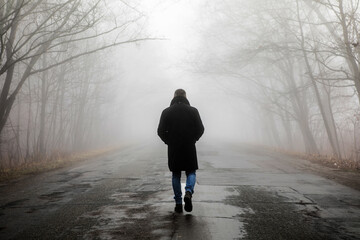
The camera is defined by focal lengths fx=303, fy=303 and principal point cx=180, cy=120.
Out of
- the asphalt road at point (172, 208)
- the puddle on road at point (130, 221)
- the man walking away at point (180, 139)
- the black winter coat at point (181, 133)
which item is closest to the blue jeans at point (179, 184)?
the man walking away at point (180, 139)

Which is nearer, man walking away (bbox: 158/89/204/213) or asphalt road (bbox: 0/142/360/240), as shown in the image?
asphalt road (bbox: 0/142/360/240)

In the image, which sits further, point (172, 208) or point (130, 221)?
point (172, 208)

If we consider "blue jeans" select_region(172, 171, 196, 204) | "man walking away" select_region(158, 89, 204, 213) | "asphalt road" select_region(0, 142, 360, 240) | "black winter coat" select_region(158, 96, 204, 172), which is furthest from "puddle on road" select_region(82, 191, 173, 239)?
"black winter coat" select_region(158, 96, 204, 172)

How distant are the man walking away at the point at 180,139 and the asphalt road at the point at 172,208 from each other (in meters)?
0.44

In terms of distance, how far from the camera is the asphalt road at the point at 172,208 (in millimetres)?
3613

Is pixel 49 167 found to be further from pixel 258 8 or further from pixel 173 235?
pixel 258 8

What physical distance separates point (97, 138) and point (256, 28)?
61.8 ft

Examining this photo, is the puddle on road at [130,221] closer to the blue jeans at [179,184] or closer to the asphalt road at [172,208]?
the asphalt road at [172,208]

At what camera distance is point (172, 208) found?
477cm

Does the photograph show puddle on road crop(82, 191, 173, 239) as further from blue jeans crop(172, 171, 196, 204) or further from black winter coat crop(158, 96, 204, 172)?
black winter coat crop(158, 96, 204, 172)

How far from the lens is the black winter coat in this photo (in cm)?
473

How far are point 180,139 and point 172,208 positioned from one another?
1.09 meters

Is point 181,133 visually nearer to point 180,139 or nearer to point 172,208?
point 180,139

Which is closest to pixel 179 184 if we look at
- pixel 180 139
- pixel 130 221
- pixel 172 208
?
pixel 172 208
